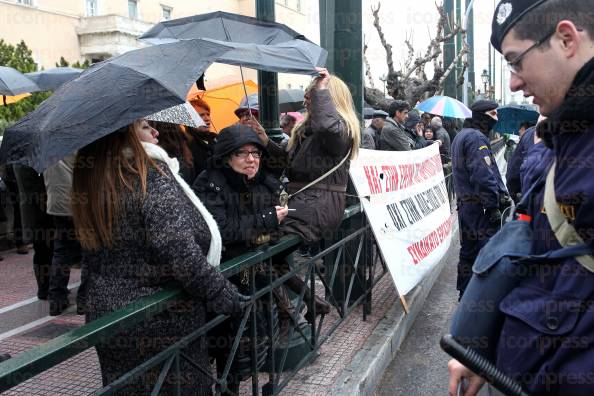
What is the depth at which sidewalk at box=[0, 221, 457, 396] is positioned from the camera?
3.57 meters

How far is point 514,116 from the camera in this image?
6.85m

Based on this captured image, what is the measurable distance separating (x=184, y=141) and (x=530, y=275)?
2.77 metres

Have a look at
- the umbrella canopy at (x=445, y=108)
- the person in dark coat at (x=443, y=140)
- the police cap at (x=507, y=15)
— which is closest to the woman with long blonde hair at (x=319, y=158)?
the police cap at (x=507, y=15)

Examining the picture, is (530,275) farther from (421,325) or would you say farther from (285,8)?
(285,8)

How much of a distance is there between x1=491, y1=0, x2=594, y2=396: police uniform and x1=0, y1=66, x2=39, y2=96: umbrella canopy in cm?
693

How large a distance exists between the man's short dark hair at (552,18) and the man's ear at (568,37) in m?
0.01

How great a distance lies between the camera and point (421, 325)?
16.7ft

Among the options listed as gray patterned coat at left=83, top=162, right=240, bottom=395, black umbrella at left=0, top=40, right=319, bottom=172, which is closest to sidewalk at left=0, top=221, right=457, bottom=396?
gray patterned coat at left=83, top=162, right=240, bottom=395

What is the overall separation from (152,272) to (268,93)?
2353mm

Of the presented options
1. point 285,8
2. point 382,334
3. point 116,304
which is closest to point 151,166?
point 116,304

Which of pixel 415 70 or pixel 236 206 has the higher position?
pixel 415 70

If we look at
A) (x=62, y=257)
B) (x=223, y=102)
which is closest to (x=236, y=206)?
(x=62, y=257)

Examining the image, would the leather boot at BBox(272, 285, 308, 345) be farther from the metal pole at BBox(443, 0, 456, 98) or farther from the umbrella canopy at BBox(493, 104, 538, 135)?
the metal pole at BBox(443, 0, 456, 98)

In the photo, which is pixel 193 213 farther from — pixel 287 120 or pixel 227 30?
pixel 287 120
